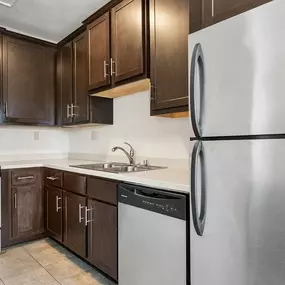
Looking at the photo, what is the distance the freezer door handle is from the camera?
3.71ft

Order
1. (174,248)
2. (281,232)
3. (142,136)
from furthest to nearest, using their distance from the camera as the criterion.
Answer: (142,136), (174,248), (281,232)

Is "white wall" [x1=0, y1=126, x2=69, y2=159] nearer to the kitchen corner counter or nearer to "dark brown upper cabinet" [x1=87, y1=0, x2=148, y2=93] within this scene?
the kitchen corner counter

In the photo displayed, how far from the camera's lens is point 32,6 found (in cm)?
238

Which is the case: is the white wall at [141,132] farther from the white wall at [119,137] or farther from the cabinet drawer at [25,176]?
the cabinet drawer at [25,176]

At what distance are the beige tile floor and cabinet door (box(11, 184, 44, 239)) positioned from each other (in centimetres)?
17

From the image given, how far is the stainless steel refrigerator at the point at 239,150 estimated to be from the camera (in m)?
0.90

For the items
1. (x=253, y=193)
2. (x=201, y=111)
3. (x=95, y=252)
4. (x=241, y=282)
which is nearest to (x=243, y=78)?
(x=201, y=111)

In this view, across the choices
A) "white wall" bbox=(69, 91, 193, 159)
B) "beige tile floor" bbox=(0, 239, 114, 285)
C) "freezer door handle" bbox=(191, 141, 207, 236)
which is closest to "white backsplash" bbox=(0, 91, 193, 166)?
"white wall" bbox=(69, 91, 193, 159)

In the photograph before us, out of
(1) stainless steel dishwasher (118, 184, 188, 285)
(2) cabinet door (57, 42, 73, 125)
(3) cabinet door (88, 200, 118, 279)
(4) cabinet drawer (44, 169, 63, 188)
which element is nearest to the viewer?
(1) stainless steel dishwasher (118, 184, 188, 285)

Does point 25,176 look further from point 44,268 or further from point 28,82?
point 28,82

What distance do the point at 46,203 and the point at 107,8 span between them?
217 centimetres

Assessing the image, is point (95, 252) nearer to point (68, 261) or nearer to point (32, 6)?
point (68, 261)

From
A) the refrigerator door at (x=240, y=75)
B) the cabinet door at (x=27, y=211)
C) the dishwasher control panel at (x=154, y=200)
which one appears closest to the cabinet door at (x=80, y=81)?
the cabinet door at (x=27, y=211)

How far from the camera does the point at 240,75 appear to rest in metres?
1.00
